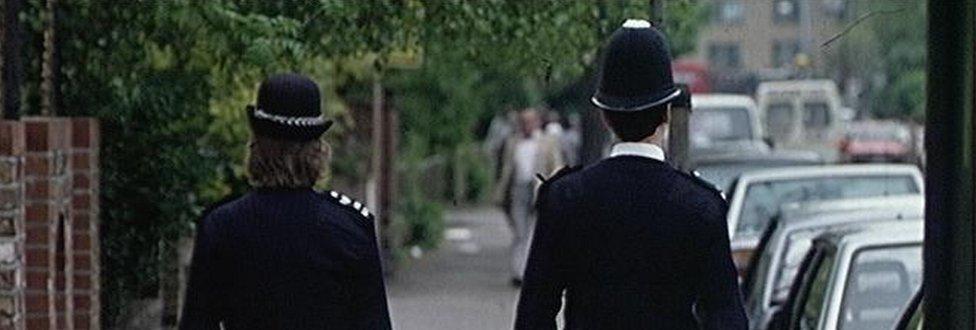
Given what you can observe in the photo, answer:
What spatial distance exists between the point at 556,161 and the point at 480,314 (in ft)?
14.4

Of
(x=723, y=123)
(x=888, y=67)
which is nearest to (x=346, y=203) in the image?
(x=723, y=123)

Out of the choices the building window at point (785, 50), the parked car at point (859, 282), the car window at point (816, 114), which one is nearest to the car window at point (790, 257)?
the parked car at point (859, 282)

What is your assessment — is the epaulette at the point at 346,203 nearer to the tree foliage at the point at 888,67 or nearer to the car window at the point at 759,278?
the car window at the point at 759,278

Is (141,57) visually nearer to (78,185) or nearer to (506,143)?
(78,185)

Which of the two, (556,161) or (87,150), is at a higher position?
(87,150)

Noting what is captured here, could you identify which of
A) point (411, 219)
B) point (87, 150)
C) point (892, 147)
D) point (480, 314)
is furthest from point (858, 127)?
point (87, 150)

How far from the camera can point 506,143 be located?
24.2 meters

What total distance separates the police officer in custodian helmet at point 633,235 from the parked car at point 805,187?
10450 millimetres

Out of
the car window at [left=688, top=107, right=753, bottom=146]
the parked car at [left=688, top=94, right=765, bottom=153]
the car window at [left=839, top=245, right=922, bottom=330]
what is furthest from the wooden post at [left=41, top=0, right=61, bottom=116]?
Result: the parked car at [left=688, top=94, right=765, bottom=153]

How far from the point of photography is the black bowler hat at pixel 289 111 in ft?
20.1

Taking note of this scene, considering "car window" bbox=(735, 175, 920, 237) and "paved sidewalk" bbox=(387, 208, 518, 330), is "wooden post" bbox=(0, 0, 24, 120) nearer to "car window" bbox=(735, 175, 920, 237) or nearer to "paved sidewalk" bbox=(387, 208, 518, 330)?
"paved sidewalk" bbox=(387, 208, 518, 330)

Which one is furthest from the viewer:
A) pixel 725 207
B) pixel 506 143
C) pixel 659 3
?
pixel 506 143

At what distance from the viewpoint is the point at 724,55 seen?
86.1 meters

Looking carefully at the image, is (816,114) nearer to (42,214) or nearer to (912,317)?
(42,214)
